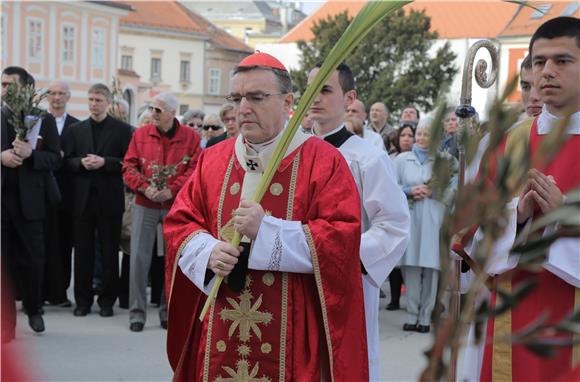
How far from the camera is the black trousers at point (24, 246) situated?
7.82m

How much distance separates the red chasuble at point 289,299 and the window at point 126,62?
200 ft

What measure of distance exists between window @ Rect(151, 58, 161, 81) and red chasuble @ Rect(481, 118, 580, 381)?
6293 centimetres

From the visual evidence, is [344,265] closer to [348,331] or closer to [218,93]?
[348,331]

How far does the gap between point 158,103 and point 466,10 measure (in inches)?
2348

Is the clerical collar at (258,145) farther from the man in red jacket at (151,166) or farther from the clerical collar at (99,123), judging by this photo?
the clerical collar at (99,123)

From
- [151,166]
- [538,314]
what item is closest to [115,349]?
[151,166]

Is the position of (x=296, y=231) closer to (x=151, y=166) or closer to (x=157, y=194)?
(x=157, y=194)

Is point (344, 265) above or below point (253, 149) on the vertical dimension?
below

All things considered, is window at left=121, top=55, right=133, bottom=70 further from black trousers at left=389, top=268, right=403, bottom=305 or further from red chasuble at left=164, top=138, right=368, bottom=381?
red chasuble at left=164, top=138, right=368, bottom=381

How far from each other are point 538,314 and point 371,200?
1415 millimetres

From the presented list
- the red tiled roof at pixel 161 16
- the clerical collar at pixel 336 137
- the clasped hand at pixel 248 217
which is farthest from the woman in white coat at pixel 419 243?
the red tiled roof at pixel 161 16

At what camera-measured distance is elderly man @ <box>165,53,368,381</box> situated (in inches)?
142

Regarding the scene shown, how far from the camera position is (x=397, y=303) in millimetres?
10227

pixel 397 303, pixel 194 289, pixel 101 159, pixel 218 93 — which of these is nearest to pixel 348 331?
pixel 194 289
